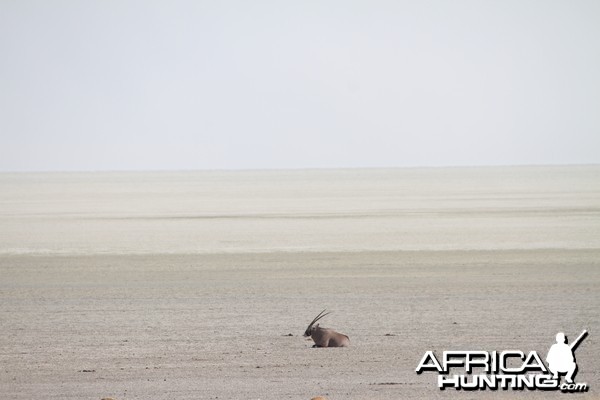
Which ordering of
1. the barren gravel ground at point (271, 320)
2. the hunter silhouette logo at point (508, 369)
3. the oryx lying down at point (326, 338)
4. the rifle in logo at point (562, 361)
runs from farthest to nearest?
the oryx lying down at point (326, 338) < the barren gravel ground at point (271, 320) < the rifle in logo at point (562, 361) < the hunter silhouette logo at point (508, 369)

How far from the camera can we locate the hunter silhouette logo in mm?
11609

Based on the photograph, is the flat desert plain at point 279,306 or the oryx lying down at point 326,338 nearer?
the flat desert plain at point 279,306

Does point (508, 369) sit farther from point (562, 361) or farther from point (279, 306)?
point (279, 306)

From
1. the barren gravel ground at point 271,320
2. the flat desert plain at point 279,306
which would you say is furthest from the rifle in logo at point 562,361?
the flat desert plain at point 279,306

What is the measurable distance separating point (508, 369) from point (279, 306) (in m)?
6.73

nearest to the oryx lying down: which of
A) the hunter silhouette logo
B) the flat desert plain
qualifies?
the flat desert plain

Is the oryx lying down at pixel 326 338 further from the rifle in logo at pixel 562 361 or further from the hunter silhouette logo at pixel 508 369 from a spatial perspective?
the rifle in logo at pixel 562 361

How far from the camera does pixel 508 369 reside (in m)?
12.4

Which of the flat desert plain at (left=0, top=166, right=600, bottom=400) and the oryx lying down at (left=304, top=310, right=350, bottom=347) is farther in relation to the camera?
the oryx lying down at (left=304, top=310, right=350, bottom=347)

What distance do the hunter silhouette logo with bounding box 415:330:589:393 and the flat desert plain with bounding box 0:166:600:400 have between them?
0.64 ft

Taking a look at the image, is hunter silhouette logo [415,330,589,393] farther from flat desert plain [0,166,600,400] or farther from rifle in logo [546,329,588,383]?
flat desert plain [0,166,600,400]

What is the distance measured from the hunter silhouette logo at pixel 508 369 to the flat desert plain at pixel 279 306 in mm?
194

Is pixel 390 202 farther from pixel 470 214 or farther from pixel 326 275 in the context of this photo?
pixel 326 275

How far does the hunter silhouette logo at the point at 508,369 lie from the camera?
38.1 ft
